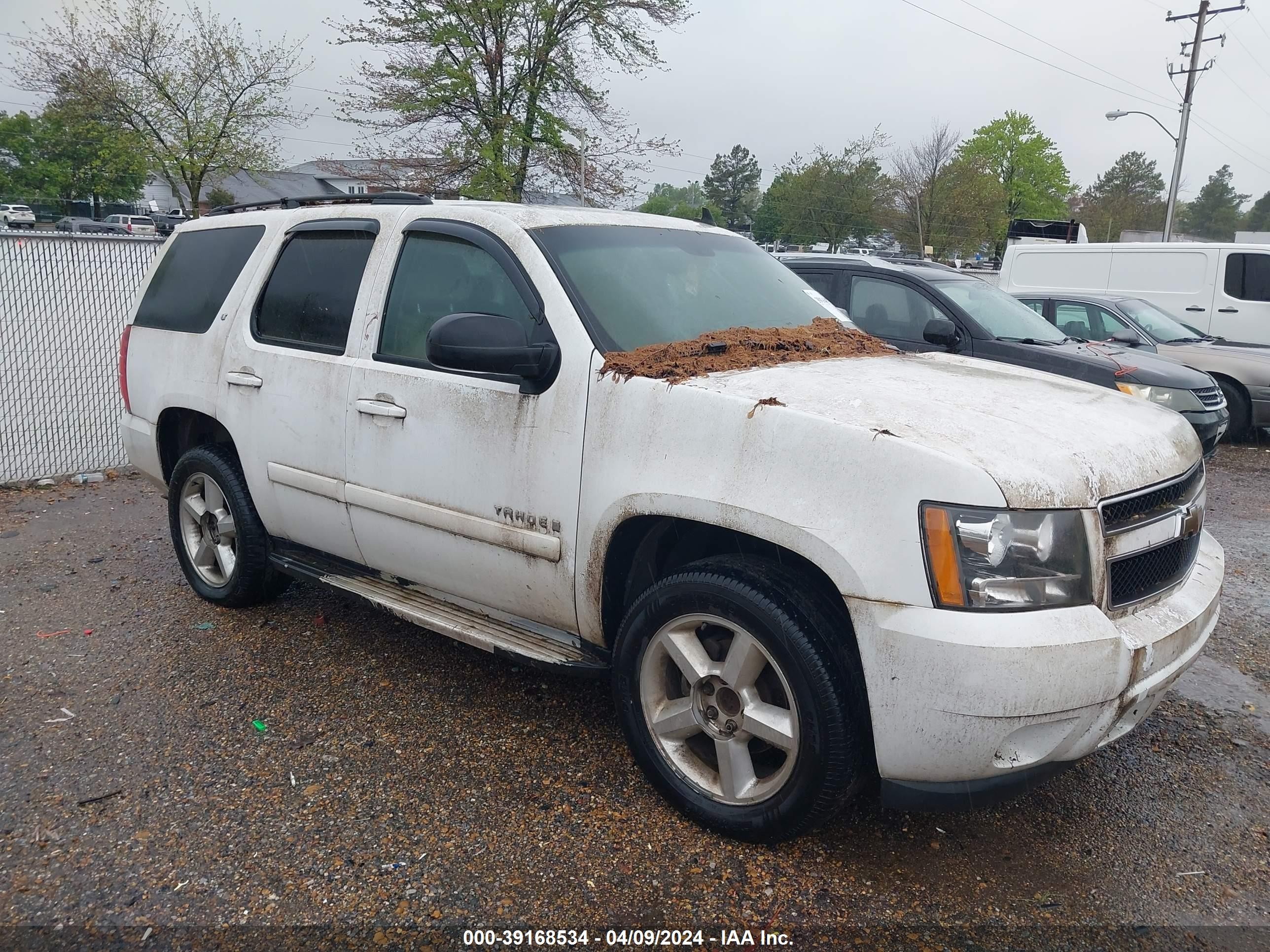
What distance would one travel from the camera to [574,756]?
3283mm

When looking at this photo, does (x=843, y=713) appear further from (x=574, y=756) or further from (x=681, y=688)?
(x=574, y=756)

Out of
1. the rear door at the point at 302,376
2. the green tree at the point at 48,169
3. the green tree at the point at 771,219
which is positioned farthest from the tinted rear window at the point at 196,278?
the green tree at the point at 771,219

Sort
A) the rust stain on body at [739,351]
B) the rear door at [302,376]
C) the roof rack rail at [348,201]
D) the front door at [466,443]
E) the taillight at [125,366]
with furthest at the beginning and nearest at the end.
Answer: the taillight at [125,366] → the roof rack rail at [348,201] → the rear door at [302,376] → the front door at [466,443] → the rust stain on body at [739,351]

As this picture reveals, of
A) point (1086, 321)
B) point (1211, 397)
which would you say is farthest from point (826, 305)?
point (1086, 321)

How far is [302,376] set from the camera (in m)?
3.88

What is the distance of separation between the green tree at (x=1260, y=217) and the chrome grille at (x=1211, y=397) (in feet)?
233

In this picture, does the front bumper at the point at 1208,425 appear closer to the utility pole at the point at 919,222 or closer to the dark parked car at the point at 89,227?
the dark parked car at the point at 89,227

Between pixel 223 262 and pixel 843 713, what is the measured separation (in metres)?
3.69

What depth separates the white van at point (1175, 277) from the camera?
12.2 meters

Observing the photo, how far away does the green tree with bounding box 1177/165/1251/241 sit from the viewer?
7025cm

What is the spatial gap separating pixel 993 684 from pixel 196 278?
419 centimetres

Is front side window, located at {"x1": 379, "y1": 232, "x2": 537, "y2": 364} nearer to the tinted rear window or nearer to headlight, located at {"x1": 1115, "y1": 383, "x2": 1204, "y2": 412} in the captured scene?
the tinted rear window

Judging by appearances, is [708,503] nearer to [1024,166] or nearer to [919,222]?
[919,222]

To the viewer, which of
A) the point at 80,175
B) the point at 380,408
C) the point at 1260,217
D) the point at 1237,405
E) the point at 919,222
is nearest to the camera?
the point at 380,408
